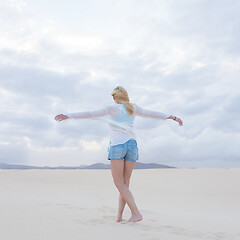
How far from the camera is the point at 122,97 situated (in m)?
4.17

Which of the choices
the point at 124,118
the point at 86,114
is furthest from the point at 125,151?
the point at 86,114

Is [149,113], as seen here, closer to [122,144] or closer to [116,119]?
[116,119]

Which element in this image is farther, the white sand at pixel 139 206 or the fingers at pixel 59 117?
the fingers at pixel 59 117

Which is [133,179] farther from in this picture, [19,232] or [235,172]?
[19,232]

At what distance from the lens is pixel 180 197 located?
8656mm

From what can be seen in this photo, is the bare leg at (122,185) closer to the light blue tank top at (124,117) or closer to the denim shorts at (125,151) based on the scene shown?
the denim shorts at (125,151)

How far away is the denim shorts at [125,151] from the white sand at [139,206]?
80cm

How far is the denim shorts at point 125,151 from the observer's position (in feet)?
12.7

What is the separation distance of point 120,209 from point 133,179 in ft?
28.0

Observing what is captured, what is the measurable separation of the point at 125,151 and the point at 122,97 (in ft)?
2.48

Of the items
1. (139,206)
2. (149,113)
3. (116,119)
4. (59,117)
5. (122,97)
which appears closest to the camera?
(59,117)

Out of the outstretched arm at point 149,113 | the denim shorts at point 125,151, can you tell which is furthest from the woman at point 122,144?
the outstretched arm at point 149,113

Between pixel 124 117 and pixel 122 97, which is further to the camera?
pixel 122 97

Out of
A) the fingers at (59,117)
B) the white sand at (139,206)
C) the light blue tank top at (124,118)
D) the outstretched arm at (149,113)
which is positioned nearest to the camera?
the white sand at (139,206)
